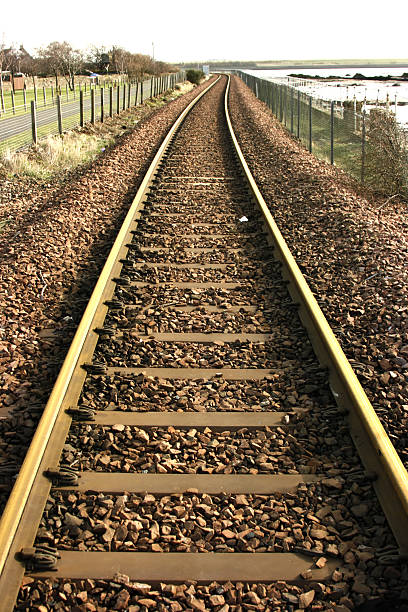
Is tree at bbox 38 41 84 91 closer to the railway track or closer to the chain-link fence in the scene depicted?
the chain-link fence

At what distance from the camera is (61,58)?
60.5 meters

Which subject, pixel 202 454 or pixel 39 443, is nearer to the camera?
pixel 39 443

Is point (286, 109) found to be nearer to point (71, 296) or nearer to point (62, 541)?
point (71, 296)

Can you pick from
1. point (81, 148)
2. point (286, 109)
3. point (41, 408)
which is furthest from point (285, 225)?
point (286, 109)

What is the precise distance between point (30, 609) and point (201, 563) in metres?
0.74

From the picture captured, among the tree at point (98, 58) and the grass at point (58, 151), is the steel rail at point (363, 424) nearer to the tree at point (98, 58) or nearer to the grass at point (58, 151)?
the grass at point (58, 151)

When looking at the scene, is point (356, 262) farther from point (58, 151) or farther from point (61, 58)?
point (61, 58)

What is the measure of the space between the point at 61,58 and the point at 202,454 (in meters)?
62.7

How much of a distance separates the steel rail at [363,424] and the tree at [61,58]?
5877 cm

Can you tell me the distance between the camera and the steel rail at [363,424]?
3.11 m

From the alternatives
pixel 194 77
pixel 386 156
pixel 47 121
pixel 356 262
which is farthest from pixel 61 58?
pixel 356 262

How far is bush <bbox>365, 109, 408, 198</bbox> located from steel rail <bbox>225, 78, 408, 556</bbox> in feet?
21.6

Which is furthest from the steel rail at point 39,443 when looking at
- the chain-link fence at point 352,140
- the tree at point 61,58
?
the tree at point 61,58

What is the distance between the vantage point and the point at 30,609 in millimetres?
2709
